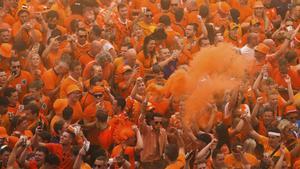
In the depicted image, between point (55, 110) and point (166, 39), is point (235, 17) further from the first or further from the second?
point (55, 110)

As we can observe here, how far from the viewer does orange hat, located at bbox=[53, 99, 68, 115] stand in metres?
9.40

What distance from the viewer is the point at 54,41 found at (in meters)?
10.9

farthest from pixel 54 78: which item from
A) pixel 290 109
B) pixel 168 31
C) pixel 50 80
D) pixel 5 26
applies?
pixel 290 109

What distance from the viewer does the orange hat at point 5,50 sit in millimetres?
10570

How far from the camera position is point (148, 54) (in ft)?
36.5

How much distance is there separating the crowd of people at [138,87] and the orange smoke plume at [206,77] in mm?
89

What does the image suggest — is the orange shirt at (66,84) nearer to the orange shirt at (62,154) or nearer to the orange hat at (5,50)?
the orange hat at (5,50)

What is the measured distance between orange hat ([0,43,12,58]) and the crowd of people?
15mm

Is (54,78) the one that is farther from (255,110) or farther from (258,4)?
(258,4)

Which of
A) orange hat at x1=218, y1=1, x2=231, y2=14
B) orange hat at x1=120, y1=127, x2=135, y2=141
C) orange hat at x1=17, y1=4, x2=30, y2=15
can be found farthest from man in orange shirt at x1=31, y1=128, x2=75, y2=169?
orange hat at x1=218, y1=1, x2=231, y2=14

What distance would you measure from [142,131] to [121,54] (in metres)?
2.09

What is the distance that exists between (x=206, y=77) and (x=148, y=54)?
1.12m

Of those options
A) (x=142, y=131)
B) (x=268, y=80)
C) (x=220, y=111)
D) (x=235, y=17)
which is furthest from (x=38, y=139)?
(x=235, y=17)

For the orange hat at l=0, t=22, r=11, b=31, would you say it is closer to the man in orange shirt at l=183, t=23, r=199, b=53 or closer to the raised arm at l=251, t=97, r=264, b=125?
the man in orange shirt at l=183, t=23, r=199, b=53
